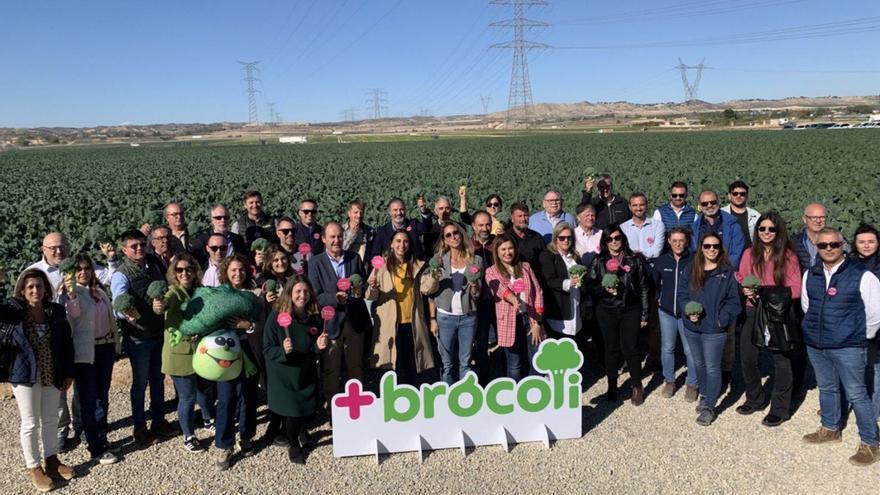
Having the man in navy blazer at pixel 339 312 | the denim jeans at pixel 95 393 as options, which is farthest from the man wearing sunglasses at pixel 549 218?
the denim jeans at pixel 95 393

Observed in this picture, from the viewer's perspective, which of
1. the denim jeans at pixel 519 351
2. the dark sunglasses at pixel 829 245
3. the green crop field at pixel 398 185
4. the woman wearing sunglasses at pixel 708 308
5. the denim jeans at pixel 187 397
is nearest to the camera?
the dark sunglasses at pixel 829 245

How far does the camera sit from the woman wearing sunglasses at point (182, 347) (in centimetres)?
541

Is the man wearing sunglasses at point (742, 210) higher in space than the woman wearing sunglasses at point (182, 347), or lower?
higher

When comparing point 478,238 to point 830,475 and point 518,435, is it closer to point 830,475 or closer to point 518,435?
point 518,435

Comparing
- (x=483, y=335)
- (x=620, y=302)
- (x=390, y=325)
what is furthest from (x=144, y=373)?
(x=620, y=302)

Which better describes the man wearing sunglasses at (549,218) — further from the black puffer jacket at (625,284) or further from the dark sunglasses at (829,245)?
the dark sunglasses at (829,245)

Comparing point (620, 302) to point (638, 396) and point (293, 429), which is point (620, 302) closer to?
point (638, 396)

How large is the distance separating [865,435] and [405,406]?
Answer: 4073 mm

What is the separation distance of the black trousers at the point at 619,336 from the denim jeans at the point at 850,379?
1.66 metres

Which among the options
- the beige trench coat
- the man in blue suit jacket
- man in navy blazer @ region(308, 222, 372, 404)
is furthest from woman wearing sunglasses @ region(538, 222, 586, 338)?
man in navy blazer @ region(308, 222, 372, 404)

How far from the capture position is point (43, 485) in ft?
17.1

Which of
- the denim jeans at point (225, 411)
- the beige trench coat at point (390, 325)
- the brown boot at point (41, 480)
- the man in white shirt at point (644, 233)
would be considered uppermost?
the man in white shirt at point (644, 233)

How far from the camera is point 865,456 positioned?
5.30 meters

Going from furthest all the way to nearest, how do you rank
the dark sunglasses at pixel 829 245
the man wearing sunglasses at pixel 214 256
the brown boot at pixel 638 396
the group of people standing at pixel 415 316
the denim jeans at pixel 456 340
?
the brown boot at pixel 638 396, the denim jeans at pixel 456 340, the man wearing sunglasses at pixel 214 256, the group of people standing at pixel 415 316, the dark sunglasses at pixel 829 245
